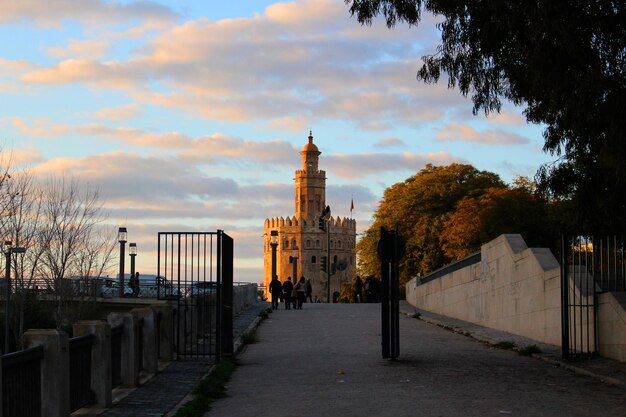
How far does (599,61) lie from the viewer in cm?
1491

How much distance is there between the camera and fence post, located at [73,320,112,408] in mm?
13008

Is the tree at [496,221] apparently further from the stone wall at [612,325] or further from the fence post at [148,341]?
the fence post at [148,341]

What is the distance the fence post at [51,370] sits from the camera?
1070cm

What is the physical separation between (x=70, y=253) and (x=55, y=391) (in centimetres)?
4353

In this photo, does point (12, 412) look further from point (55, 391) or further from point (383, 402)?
point (383, 402)

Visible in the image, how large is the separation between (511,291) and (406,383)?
37.9 feet

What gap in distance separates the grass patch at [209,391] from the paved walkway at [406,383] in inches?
6.9

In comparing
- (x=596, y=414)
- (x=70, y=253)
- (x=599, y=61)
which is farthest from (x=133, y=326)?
(x=70, y=253)

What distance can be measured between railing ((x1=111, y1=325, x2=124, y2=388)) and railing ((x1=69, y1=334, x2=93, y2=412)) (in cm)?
145

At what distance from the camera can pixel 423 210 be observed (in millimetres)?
77062

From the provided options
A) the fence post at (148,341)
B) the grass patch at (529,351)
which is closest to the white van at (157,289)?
the fence post at (148,341)

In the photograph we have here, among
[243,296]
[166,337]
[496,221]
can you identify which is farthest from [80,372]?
[496,221]

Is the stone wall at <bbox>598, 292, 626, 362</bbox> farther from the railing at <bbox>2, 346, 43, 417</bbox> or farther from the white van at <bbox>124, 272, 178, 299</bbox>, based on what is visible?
the railing at <bbox>2, 346, 43, 417</bbox>

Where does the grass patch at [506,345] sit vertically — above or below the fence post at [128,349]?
below
